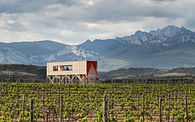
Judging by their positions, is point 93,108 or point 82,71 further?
point 82,71

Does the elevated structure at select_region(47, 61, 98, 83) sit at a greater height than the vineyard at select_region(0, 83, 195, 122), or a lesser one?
greater

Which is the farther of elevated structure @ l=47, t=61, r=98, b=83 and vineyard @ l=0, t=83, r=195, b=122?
elevated structure @ l=47, t=61, r=98, b=83

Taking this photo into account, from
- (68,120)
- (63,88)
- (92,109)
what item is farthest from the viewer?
(63,88)

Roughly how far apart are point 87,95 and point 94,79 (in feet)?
82.8

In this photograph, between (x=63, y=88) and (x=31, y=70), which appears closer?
(x=63, y=88)

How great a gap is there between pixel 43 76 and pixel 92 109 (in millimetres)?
125261

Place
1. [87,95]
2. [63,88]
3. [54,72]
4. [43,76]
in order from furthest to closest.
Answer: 1. [43,76]
2. [54,72]
3. [63,88]
4. [87,95]

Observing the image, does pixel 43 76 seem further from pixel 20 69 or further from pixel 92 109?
pixel 92 109

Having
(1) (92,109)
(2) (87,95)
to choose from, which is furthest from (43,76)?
(1) (92,109)

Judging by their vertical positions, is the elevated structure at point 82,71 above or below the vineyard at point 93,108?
above

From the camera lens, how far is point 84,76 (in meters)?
80.9

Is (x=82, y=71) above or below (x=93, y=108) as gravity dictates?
above

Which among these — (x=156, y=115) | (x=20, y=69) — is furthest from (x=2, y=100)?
(x=20, y=69)

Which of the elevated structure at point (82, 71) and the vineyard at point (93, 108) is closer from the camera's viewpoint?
the vineyard at point (93, 108)
